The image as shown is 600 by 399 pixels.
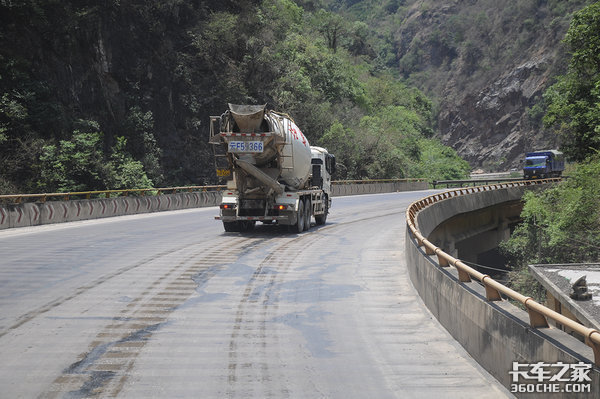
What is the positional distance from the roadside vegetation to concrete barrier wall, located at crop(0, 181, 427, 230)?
768 inches

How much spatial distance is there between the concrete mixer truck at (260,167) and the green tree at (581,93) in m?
17.2

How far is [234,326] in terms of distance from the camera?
9117 millimetres

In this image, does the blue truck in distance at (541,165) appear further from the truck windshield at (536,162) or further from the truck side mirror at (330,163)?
the truck side mirror at (330,163)

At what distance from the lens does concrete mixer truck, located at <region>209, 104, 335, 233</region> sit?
802 inches

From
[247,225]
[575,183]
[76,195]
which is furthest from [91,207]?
[575,183]

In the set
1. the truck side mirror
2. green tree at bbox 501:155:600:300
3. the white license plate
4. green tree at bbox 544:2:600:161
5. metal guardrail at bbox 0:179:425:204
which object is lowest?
green tree at bbox 501:155:600:300

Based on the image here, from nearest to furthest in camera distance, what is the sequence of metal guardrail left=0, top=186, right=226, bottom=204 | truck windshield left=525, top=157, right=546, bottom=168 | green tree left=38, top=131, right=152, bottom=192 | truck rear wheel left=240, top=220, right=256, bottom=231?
truck rear wheel left=240, top=220, right=256, bottom=231 → metal guardrail left=0, top=186, right=226, bottom=204 → green tree left=38, top=131, right=152, bottom=192 → truck windshield left=525, top=157, right=546, bottom=168

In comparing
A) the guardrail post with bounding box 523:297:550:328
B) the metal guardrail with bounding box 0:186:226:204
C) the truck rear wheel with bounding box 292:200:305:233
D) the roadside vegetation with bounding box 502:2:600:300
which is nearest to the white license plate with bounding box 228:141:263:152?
the truck rear wheel with bounding box 292:200:305:233

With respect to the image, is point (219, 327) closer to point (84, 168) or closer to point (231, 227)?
point (231, 227)

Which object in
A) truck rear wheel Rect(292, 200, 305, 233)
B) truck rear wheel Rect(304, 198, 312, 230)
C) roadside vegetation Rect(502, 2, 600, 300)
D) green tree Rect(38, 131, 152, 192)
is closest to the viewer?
truck rear wheel Rect(292, 200, 305, 233)

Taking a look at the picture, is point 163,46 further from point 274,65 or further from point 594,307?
point 594,307

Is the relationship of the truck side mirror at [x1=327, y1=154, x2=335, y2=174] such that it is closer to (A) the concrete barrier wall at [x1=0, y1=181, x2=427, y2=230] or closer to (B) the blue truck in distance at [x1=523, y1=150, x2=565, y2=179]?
(A) the concrete barrier wall at [x1=0, y1=181, x2=427, y2=230]

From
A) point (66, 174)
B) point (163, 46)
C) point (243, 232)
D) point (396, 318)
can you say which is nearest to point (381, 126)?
point (163, 46)

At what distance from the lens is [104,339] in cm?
826
